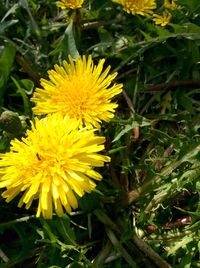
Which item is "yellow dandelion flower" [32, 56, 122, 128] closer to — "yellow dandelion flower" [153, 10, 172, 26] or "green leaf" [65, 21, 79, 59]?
"green leaf" [65, 21, 79, 59]

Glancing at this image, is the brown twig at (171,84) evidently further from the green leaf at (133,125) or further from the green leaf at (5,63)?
the green leaf at (5,63)

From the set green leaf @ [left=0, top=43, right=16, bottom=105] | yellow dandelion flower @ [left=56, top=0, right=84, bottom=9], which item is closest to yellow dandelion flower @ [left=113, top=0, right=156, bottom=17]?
yellow dandelion flower @ [left=56, top=0, right=84, bottom=9]

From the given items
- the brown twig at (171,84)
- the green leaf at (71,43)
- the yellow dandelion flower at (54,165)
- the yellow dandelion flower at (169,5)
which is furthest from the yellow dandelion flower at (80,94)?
the yellow dandelion flower at (169,5)

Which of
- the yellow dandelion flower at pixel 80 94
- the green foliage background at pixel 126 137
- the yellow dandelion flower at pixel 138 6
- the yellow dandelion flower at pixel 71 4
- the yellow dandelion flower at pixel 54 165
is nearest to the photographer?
the yellow dandelion flower at pixel 54 165

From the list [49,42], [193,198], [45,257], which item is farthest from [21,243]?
[49,42]

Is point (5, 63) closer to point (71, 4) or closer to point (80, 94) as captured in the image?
point (71, 4)

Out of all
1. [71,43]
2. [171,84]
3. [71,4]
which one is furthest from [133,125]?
[71,4]
